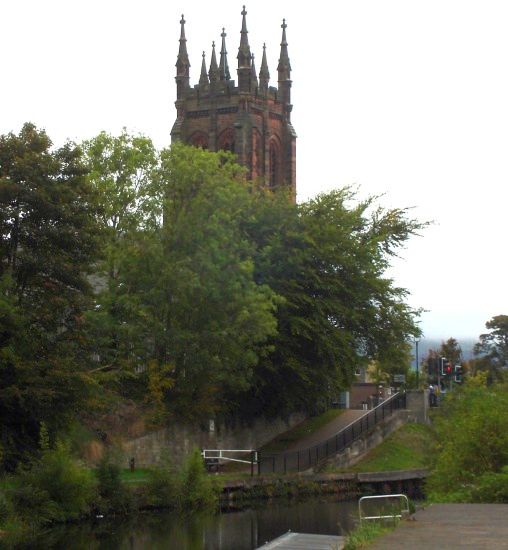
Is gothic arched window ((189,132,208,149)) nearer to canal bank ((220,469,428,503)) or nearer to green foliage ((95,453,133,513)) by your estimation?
canal bank ((220,469,428,503))

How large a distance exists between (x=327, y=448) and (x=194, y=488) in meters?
14.8

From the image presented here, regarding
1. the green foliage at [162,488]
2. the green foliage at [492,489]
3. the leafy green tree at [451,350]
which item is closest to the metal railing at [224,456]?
the green foliage at [162,488]

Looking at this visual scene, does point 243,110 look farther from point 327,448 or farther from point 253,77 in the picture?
point 327,448

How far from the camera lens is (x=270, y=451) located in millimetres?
55375

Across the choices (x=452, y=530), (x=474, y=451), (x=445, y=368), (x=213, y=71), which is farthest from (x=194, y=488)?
(x=213, y=71)

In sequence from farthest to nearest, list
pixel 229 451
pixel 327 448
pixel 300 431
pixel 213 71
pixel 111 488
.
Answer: pixel 213 71 → pixel 300 431 → pixel 327 448 → pixel 229 451 → pixel 111 488

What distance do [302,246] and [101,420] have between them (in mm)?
14257

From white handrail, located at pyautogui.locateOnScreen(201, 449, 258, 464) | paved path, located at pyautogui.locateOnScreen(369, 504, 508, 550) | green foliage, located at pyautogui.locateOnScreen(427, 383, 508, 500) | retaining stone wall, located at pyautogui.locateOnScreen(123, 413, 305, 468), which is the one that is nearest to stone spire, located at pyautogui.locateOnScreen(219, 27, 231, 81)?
retaining stone wall, located at pyautogui.locateOnScreen(123, 413, 305, 468)

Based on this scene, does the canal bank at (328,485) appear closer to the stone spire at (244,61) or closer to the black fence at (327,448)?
the black fence at (327,448)

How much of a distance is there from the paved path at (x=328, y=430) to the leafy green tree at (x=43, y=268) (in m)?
18.9

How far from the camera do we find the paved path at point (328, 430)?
55972 mm

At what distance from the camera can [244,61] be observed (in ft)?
359

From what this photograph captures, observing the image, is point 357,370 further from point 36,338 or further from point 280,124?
point 280,124

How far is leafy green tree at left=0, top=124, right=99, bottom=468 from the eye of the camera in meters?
36.6
